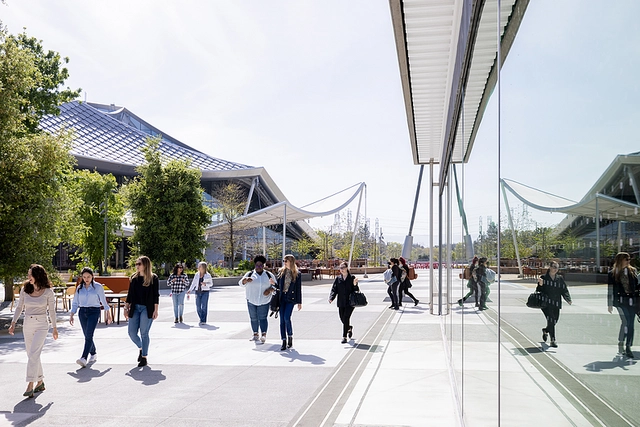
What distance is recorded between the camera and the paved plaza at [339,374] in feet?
3.91

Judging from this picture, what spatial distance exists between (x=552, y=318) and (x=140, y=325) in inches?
323

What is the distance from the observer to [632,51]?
0.81m

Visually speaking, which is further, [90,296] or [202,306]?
[202,306]

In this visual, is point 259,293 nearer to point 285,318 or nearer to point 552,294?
point 285,318

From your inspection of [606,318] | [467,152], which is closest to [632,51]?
[606,318]

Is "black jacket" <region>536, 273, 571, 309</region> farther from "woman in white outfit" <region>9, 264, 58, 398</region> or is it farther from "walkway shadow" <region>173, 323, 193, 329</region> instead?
"walkway shadow" <region>173, 323, 193, 329</region>

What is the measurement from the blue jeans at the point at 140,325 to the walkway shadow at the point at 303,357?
7.05ft

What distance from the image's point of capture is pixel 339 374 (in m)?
7.47

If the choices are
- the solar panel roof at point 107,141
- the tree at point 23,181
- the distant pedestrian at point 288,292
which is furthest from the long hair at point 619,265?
the solar panel roof at point 107,141

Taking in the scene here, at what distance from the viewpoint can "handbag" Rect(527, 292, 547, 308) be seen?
133cm

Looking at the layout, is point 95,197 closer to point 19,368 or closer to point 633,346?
point 19,368

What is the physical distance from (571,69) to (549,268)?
44cm

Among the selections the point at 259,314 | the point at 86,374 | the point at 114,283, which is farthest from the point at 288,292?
the point at 114,283

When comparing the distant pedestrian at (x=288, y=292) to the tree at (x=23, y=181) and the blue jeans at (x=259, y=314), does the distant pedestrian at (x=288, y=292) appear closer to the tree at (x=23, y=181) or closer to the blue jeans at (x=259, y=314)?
the blue jeans at (x=259, y=314)
